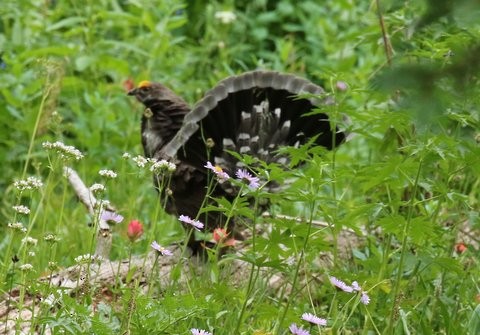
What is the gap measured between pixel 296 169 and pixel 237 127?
2.53 feet

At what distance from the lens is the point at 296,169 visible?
121 inches

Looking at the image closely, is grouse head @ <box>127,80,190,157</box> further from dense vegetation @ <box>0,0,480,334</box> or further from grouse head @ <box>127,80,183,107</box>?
dense vegetation @ <box>0,0,480,334</box>

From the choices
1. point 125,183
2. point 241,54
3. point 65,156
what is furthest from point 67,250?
point 241,54

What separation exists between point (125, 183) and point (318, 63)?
2.66 meters

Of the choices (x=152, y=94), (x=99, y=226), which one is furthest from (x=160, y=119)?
(x=99, y=226)

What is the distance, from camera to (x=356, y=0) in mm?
8102

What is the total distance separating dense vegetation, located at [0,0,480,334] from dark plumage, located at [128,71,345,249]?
17cm

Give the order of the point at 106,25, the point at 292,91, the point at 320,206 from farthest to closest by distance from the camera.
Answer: the point at 106,25 < the point at 292,91 < the point at 320,206

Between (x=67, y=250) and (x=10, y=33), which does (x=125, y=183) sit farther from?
(x=10, y=33)

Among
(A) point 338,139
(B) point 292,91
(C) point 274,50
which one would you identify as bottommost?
(C) point 274,50

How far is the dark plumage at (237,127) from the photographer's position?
3.74 m

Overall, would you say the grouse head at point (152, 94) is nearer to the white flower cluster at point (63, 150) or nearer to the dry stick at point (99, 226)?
the dry stick at point (99, 226)

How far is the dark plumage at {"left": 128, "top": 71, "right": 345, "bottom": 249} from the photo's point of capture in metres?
3.74

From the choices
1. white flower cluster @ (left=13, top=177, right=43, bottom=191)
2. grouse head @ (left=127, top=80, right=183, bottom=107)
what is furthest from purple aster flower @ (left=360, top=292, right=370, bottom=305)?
grouse head @ (left=127, top=80, right=183, bottom=107)
